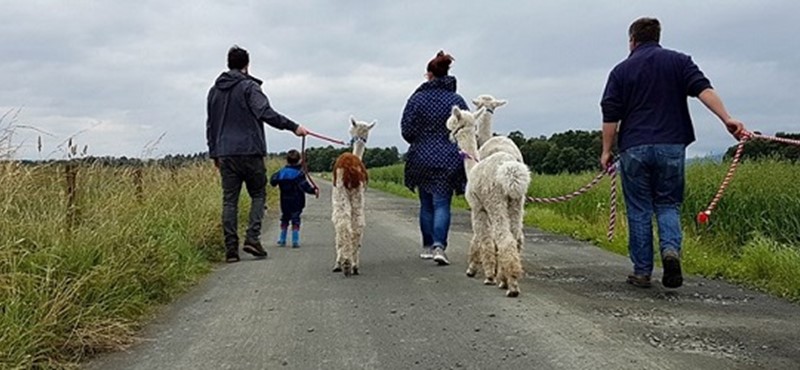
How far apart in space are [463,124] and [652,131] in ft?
6.62

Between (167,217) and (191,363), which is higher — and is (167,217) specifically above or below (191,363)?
above

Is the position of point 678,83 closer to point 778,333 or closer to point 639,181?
point 639,181

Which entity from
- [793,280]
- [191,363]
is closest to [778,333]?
[793,280]

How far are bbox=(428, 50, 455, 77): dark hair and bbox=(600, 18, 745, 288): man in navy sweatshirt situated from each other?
2.14 m

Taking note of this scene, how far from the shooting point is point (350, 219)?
8133 millimetres

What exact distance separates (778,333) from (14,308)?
16.7 feet

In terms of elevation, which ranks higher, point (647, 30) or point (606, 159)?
point (647, 30)

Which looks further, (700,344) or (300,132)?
(300,132)

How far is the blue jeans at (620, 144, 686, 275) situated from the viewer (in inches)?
269

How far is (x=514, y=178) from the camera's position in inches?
272

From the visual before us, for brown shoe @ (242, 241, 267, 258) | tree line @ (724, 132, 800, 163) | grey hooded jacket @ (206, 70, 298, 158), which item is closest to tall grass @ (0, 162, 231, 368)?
brown shoe @ (242, 241, 267, 258)

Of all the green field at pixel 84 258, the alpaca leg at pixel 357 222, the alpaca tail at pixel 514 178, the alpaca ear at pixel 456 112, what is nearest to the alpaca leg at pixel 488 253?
the alpaca tail at pixel 514 178

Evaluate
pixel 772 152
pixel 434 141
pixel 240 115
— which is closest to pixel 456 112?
pixel 434 141

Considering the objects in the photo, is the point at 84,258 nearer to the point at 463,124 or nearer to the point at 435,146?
the point at 463,124
